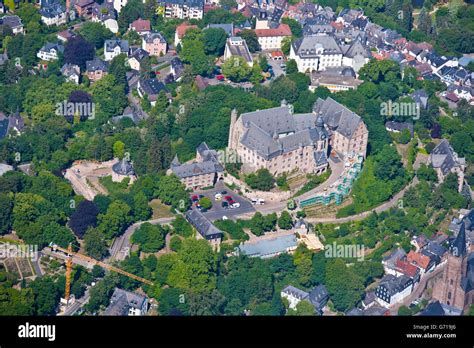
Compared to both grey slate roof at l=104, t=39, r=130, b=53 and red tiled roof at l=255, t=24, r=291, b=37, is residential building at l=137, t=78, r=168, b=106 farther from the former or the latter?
red tiled roof at l=255, t=24, r=291, b=37

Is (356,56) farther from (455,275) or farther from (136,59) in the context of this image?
(455,275)

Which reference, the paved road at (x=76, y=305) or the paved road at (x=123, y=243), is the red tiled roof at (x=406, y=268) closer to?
the paved road at (x=123, y=243)

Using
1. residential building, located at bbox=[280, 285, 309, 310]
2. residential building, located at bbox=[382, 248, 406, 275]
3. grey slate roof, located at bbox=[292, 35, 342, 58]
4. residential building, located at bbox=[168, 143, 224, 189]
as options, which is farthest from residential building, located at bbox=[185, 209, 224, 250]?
grey slate roof, located at bbox=[292, 35, 342, 58]

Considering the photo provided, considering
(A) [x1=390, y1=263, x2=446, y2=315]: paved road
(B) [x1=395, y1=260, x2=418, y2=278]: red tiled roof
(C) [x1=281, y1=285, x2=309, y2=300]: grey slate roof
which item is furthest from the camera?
(B) [x1=395, y1=260, x2=418, y2=278]: red tiled roof

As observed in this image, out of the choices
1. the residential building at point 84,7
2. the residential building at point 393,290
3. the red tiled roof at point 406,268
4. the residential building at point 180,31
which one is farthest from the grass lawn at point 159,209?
the residential building at point 84,7

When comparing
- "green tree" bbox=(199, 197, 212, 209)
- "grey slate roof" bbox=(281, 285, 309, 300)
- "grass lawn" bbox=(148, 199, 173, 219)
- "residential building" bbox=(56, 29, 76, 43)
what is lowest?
"residential building" bbox=(56, 29, 76, 43)
